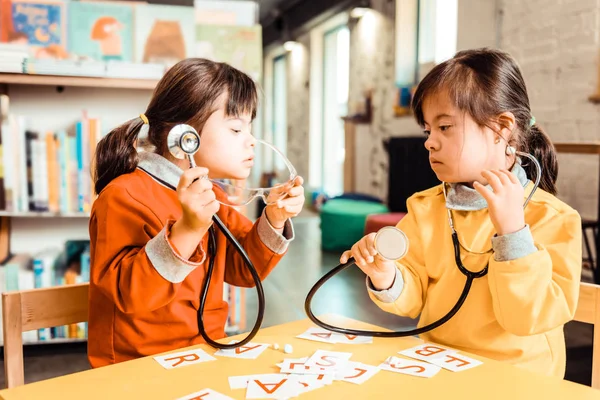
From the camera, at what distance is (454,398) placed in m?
0.72

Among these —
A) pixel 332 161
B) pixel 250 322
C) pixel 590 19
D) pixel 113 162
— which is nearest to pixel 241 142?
pixel 113 162

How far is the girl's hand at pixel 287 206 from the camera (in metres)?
1.07

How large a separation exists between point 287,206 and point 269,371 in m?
0.36

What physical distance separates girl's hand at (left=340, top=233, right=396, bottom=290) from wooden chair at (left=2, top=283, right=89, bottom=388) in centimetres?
52

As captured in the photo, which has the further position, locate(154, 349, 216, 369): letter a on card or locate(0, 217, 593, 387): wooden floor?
locate(0, 217, 593, 387): wooden floor

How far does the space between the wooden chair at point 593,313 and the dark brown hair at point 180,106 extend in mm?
692

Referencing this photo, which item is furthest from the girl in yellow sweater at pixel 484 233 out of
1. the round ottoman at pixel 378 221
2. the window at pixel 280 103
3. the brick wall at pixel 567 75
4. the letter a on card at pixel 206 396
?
the window at pixel 280 103

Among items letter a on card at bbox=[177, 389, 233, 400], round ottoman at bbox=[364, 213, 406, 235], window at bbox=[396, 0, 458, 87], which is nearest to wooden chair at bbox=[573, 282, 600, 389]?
letter a on card at bbox=[177, 389, 233, 400]

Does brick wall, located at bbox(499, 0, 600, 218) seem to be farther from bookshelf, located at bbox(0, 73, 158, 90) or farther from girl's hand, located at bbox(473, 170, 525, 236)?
girl's hand, located at bbox(473, 170, 525, 236)

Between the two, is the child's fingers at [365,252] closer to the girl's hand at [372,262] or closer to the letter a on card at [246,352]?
the girl's hand at [372,262]

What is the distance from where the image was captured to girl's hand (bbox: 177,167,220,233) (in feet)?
2.73

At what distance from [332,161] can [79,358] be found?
249 inches

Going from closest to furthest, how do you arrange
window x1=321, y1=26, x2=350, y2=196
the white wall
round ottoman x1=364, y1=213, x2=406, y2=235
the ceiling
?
round ottoman x1=364, y1=213, x2=406, y2=235, the white wall, window x1=321, y1=26, x2=350, y2=196, the ceiling

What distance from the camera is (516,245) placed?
0.87 metres
